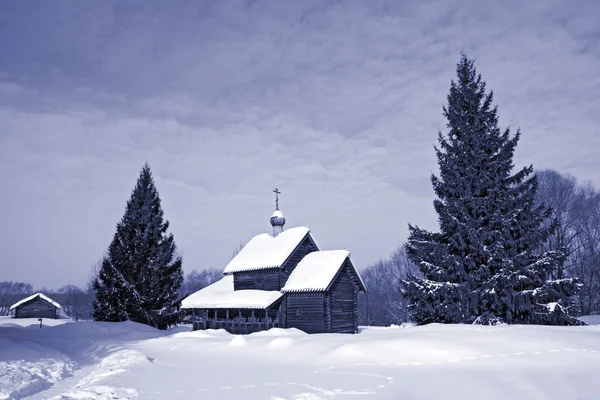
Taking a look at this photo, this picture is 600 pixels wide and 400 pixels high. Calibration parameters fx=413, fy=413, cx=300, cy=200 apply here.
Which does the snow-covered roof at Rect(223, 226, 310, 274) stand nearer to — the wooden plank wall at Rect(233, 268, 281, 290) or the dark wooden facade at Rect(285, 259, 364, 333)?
the wooden plank wall at Rect(233, 268, 281, 290)

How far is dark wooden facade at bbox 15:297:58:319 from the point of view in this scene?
5812cm

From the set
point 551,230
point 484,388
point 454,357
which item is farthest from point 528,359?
point 551,230

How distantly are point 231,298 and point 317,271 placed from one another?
23.2ft

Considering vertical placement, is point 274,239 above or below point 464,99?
below

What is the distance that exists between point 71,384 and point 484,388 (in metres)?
9.22

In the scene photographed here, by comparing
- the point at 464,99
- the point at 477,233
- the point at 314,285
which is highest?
the point at 464,99

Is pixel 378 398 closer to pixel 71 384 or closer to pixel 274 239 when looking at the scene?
pixel 71 384

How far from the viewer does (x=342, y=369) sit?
1061cm

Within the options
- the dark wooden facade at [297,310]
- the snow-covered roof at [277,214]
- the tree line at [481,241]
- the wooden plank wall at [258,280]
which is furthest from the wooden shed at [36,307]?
the tree line at [481,241]

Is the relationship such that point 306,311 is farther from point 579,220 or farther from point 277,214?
point 579,220

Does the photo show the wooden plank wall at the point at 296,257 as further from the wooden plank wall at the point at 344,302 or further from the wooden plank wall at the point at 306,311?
the wooden plank wall at the point at 344,302

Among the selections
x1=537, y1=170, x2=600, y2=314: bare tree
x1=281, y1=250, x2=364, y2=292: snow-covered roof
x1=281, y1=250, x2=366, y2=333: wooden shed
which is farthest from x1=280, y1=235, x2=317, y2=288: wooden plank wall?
x1=537, y1=170, x2=600, y2=314: bare tree

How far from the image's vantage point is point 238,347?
15.9 m

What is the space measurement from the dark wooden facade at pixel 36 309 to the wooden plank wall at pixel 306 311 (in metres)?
46.8
